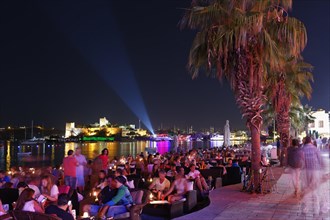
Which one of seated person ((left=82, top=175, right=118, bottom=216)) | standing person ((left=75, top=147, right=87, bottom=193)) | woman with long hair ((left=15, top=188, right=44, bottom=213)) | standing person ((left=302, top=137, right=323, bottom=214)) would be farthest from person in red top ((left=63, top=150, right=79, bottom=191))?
standing person ((left=302, top=137, right=323, bottom=214))

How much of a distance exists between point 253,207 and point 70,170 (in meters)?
5.65

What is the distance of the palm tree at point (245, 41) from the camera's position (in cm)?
1043

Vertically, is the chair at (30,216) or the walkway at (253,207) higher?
the chair at (30,216)

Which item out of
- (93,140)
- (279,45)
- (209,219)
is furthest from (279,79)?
(93,140)

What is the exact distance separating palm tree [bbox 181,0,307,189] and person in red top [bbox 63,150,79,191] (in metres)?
4.56

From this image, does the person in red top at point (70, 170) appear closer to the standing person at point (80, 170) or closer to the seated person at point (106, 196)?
the standing person at point (80, 170)

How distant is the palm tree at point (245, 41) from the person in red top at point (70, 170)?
14.9 ft

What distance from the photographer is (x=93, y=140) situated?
641 feet

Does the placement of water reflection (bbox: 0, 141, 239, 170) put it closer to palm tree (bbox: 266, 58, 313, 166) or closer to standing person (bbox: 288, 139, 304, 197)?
palm tree (bbox: 266, 58, 313, 166)

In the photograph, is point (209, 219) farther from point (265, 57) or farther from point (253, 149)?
point (265, 57)

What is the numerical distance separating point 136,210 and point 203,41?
5610mm

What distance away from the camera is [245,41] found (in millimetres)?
10523

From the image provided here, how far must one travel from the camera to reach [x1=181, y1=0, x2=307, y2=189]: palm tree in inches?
411

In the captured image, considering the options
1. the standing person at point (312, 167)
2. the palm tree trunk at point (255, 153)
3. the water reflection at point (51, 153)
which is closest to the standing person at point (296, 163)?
the palm tree trunk at point (255, 153)
